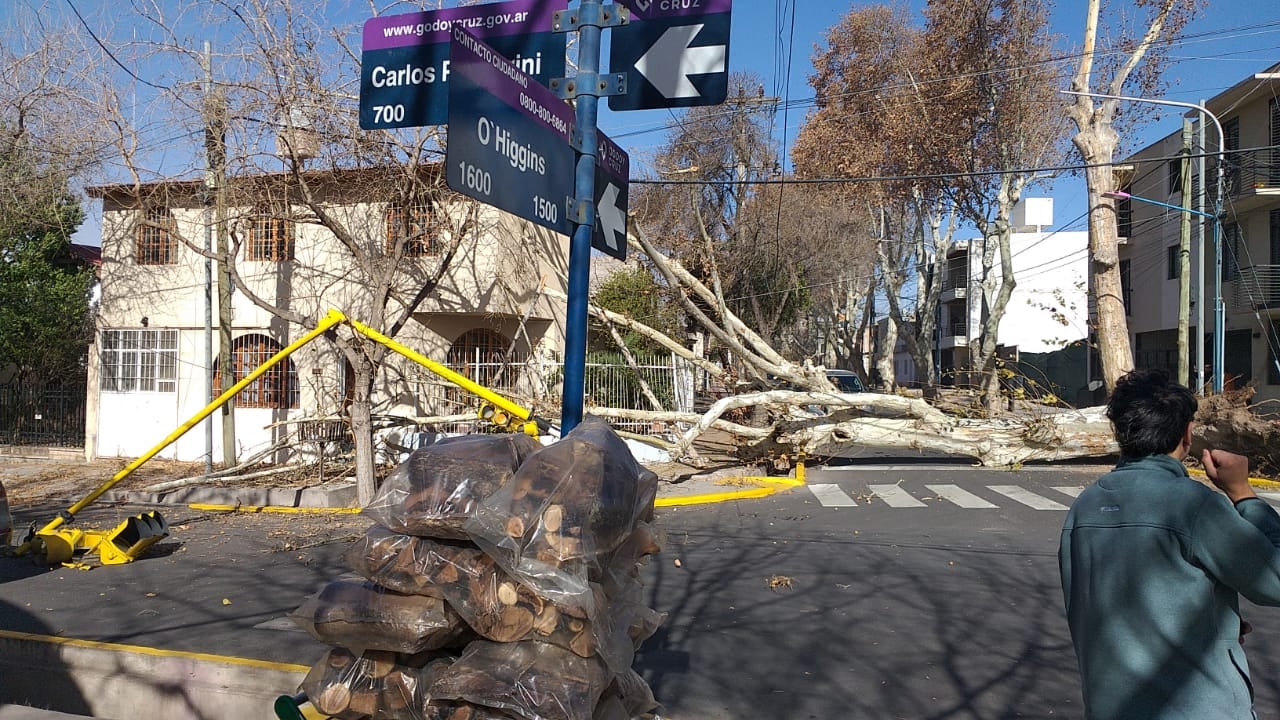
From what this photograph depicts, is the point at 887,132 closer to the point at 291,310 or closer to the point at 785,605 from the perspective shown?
the point at 291,310

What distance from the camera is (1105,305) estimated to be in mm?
18312

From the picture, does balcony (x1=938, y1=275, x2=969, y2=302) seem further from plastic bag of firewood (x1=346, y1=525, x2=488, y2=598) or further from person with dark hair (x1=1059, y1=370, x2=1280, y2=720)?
plastic bag of firewood (x1=346, y1=525, x2=488, y2=598)

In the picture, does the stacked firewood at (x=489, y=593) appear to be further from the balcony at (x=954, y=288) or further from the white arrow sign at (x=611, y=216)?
the balcony at (x=954, y=288)

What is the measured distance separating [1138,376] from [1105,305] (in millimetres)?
17583

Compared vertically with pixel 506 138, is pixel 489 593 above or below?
below

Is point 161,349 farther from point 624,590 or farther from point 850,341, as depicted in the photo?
point 850,341

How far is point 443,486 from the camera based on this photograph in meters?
2.91

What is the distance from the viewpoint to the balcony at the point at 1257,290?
27.8 m

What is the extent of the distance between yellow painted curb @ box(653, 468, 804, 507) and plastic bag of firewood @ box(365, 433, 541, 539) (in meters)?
9.46

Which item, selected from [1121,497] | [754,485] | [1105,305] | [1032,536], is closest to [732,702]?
[1121,497]

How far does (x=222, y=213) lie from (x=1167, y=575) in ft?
46.9

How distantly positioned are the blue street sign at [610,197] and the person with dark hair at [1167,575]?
215cm

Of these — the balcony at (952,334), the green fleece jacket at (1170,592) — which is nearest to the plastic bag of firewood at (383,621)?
the green fleece jacket at (1170,592)

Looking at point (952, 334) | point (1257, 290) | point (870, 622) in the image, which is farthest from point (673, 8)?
point (952, 334)
